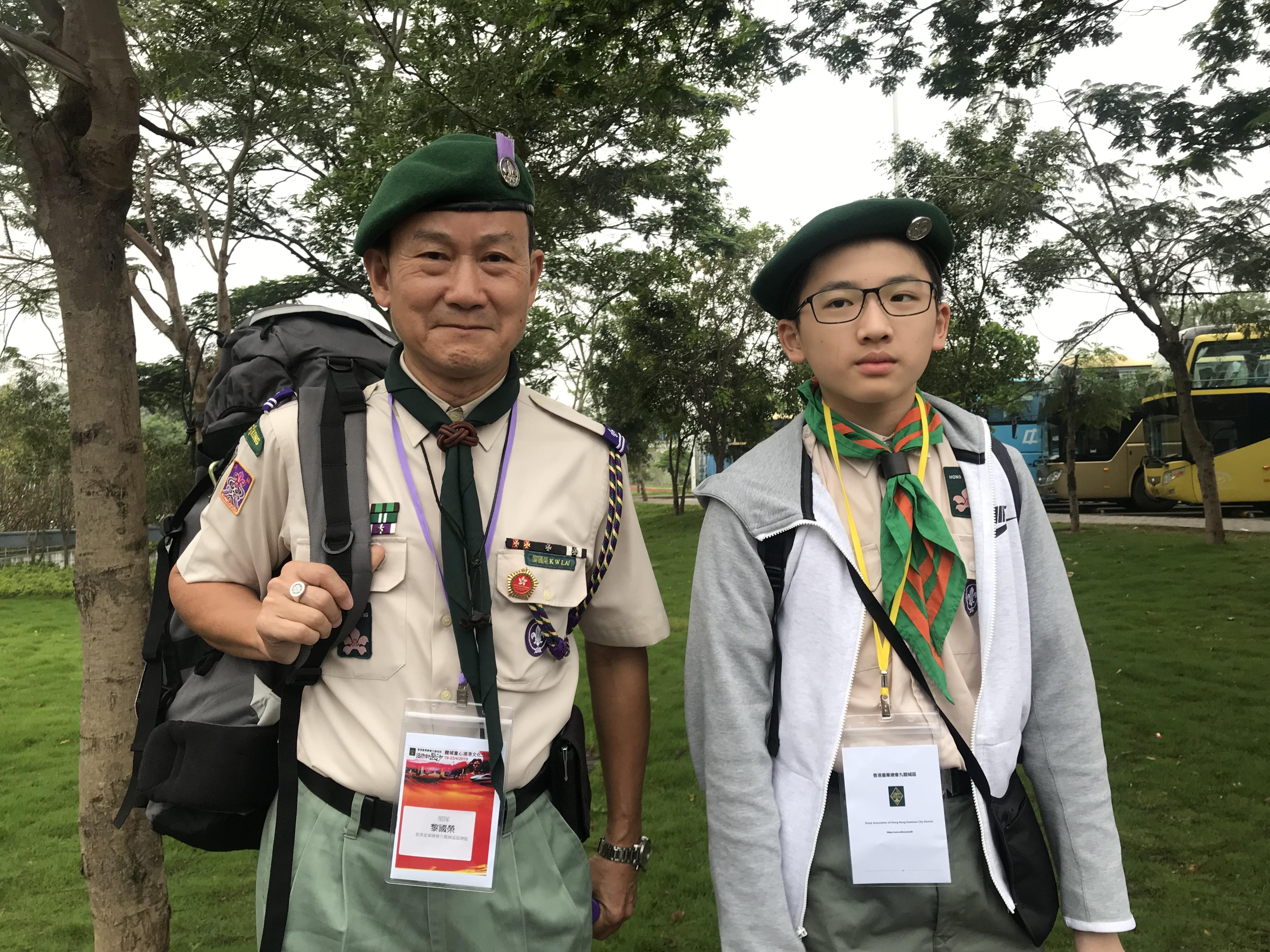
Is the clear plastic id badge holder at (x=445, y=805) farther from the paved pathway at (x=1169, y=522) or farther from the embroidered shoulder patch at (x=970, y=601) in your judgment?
the paved pathway at (x=1169, y=522)

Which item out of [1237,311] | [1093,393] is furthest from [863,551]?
[1093,393]

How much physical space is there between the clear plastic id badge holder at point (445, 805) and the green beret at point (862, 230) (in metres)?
1.02

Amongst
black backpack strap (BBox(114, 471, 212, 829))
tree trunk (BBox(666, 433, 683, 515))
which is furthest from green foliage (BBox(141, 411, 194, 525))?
tree trunk (BBox(666, 433, 683, 515))

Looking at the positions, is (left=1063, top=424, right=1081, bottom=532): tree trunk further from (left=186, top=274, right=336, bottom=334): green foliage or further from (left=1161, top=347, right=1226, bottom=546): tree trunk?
(left=186, top=274, right=336, bottom=334): green foliage

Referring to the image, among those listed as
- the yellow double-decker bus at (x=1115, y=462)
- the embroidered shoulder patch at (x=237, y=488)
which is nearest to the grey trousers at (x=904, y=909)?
the embroidered shoulder patch at (x=237, y=488)

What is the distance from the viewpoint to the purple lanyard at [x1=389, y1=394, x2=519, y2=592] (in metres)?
1.81

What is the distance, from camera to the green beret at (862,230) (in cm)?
190

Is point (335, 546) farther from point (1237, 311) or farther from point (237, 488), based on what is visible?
point (1237, 311)

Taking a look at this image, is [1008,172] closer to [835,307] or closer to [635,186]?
[635,186]

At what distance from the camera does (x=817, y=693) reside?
5.79 feet

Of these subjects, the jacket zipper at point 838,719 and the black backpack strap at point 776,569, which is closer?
the jacket zipper at point 838,719

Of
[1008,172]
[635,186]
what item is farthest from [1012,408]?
[635,186]

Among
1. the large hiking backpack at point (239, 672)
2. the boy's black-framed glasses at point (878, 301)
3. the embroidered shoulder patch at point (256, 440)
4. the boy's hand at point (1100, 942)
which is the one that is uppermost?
the boy's black-framed glasses at point (878, 301)

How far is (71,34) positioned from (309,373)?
1483 millimetres
